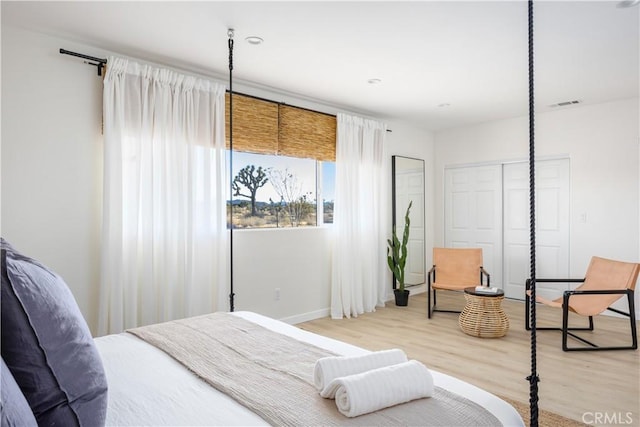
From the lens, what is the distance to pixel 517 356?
3.50 m

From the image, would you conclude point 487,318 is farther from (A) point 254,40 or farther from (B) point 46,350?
(B) point 46,350

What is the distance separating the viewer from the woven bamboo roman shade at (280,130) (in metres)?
3.99

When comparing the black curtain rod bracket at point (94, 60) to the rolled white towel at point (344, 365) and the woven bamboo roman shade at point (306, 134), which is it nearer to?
the woven bamboo roman shade at point (306, 134)

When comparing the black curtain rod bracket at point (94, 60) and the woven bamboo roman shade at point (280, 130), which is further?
the woven bamboo roman shade at point (280, 130)

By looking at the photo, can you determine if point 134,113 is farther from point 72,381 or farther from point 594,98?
point 594,98

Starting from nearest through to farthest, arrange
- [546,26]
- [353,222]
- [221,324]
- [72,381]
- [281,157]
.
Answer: [72,381]
[221,324]
[546,26]
[281,157]
[353,222]

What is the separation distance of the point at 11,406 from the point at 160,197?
2784mm

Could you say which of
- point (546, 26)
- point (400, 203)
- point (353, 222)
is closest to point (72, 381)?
point (546, 26)

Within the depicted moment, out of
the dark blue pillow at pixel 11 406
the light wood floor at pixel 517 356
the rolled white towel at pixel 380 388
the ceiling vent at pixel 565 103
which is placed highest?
the ceiling vent at pixel 565 103

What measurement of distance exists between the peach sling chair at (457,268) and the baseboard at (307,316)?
48.9 inches

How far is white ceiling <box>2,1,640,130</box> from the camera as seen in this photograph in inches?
103

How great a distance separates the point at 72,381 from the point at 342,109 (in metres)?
4.57

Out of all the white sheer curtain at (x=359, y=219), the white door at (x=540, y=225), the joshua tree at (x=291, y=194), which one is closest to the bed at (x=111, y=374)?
the joshua tree at (x=291, y=194)

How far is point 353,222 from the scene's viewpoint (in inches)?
197
